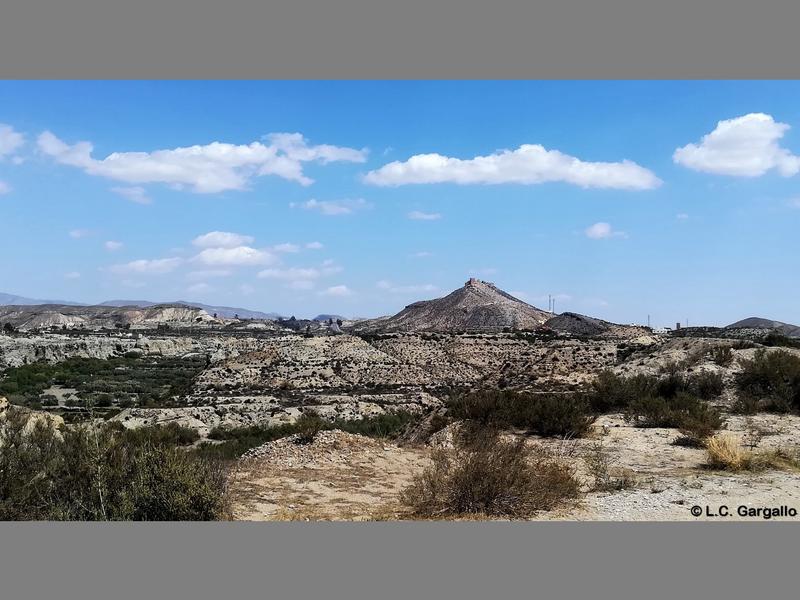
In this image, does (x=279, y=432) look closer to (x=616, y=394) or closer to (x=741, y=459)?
(x=616, y=394)

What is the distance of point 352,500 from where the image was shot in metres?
10.1

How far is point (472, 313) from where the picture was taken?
98.1 metres

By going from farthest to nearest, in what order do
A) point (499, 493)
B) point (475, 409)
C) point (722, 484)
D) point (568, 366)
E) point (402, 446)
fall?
point (568, 366) → point (475, 409) → point (402, 446) → point (722, 484) → point (499, 493)

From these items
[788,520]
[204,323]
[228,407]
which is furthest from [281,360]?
[204,323]

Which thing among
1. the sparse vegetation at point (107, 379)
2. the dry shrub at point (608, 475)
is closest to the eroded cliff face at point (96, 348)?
the sparse vegetation at point (107, 379)

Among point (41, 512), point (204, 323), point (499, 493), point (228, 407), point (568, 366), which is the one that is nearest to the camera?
point (41, 512)

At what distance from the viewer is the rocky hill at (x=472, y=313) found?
9244 centimetres

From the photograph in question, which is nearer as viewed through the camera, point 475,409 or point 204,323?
point 475,409

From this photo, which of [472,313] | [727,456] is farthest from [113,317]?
[727,456]

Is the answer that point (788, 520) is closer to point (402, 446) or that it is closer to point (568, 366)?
point (402, 446)

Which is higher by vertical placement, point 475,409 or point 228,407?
point 475,409

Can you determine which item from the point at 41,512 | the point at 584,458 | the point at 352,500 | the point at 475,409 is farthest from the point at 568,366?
the point at 41,512

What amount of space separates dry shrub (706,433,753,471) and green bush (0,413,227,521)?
8396 millimetres

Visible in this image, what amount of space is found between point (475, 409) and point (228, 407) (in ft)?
57.4
